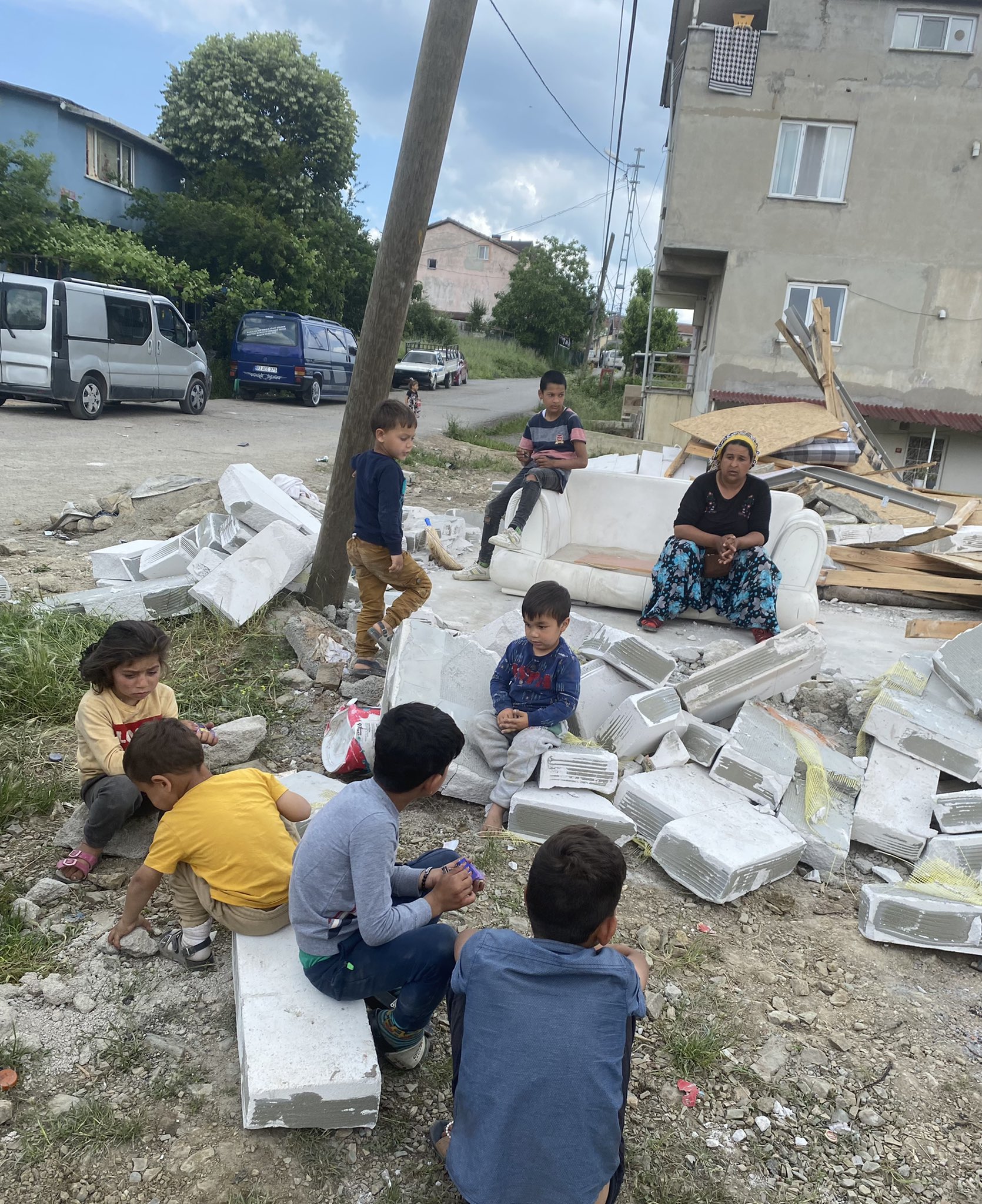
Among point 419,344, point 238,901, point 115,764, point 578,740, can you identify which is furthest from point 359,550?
point 419,344

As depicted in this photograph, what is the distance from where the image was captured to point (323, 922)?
2.25 m

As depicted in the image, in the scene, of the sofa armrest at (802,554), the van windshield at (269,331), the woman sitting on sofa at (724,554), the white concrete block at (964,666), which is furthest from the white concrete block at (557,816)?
the van windshield at (269,331)

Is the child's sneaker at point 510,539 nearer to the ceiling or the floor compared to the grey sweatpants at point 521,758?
nearer to the ceiling

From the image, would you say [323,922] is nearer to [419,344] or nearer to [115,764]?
[115,764]

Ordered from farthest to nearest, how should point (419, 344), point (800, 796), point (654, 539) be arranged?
1. point (419, 344)
2. point (654, 539)
3. point (800, 796)

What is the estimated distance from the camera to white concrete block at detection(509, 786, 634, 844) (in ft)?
11.3

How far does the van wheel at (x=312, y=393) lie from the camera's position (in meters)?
19.3

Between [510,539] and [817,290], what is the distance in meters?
13.1

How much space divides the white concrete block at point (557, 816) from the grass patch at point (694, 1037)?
0.80 metres

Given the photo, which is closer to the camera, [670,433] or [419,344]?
[670,433]

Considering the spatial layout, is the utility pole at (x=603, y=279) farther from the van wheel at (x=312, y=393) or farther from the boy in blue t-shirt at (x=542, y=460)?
the boy in blue t-shirt at (x=542, y=460)

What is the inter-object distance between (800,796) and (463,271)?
61.7 m

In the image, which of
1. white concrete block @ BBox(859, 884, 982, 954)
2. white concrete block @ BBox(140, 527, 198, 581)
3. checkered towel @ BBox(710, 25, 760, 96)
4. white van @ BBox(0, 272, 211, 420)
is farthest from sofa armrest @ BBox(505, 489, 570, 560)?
checkered towel @ BBox(710, 25, 760, 96)

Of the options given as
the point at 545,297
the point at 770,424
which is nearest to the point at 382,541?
the point at 770,424
